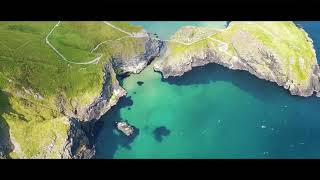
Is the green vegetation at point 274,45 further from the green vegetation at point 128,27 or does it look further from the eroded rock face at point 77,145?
the eroded rock face at point 77,145

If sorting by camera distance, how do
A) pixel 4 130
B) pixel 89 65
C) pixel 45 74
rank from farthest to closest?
1. pixel 89 65
2. pixel 45 74
3. pixel 4 130

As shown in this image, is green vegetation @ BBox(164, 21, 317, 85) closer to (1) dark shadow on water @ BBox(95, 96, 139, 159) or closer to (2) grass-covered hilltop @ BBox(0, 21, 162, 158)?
(2) grass-covered hilltop @ BBox(0, 21, 162, 158)

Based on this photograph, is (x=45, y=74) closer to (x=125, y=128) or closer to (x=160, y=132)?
(x=125, y=128)

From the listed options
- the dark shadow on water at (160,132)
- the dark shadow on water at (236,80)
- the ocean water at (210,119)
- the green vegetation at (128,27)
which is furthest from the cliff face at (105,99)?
the dark shadow on water at (160,132)

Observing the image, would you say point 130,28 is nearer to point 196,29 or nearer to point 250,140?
point 196,29

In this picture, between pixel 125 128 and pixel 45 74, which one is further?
pixel 45 74

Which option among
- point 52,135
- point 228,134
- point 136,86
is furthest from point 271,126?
point 52,135

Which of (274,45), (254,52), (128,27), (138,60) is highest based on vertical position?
(274,45)

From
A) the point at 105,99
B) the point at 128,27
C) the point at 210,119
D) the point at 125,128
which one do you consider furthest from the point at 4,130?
the point at 128,27
